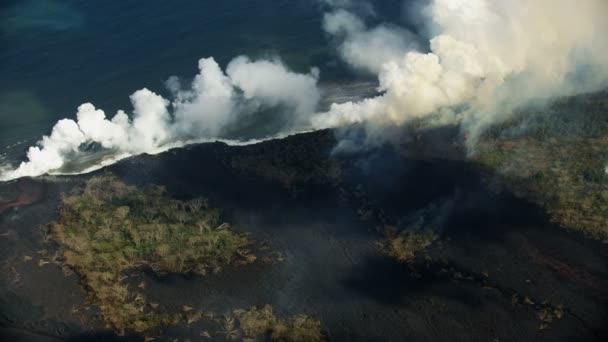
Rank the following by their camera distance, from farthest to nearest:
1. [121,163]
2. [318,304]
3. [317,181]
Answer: [121,163] → [317,181] → [318,304]

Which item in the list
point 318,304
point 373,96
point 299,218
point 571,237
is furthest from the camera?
point 373,96

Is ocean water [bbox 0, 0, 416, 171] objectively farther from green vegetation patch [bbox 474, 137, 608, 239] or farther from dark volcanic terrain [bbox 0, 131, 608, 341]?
green vegetation patch [bbox 474, 137, 608, 239]

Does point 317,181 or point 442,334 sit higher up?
point 317,181

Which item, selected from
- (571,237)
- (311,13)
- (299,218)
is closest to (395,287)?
(299,218)

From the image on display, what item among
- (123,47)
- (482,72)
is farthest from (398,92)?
(123,47)

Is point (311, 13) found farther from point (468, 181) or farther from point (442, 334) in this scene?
point (442, 334)

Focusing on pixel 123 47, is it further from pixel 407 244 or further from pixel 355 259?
pixel 407 244

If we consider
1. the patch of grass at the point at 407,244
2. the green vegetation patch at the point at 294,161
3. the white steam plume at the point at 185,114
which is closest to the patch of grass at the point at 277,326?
the patch of grass at the point at 407,244

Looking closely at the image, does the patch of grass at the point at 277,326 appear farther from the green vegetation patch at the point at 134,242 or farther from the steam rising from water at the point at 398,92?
the steam rising from water at the point at 398,92
